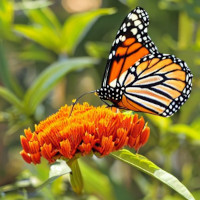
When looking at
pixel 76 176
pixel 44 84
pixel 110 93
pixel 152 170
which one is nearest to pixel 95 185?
pixel 44 84

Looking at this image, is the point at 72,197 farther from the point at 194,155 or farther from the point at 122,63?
the point at 122,63

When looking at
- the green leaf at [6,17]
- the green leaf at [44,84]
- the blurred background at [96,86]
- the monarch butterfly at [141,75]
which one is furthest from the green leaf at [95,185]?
the green leaf at [6,17]

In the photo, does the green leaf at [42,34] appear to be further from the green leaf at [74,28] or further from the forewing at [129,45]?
the forewing at [129,45]

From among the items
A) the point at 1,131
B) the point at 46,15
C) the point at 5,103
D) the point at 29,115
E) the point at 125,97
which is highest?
the point at 46,15

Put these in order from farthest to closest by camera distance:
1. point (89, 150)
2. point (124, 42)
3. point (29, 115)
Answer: point (29, 115) < point (124, 42) < point (89, 150)

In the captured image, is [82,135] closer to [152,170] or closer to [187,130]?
[152,170]

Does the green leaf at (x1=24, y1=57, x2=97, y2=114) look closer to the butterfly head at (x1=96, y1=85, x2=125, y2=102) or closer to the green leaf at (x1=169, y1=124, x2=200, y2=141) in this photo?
the butterfly head at (x1=96, y1=85, x2=125, y2=102)

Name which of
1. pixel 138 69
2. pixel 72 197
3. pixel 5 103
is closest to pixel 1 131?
pixel 5 103

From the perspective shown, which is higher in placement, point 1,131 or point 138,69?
point 138,69
